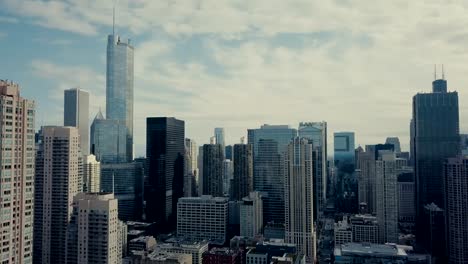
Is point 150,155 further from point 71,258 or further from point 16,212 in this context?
point 16,212

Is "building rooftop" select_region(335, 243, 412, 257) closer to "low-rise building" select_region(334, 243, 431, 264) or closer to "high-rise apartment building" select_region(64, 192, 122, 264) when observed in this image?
"low-rise building" select_region(334, 243, 431, 264)

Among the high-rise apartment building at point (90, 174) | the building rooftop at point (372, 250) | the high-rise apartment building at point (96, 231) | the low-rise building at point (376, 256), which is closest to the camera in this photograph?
the high-rise apartment building at point (96, 231)

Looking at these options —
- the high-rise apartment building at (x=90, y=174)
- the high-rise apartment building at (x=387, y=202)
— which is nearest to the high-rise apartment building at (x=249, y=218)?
the high-rise apartment building at (x=387, y=202)

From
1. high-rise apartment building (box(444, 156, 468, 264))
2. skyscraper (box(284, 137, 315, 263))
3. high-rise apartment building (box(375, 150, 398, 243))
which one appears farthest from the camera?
high-rise apartment building (box(375, 150, 398, 243))

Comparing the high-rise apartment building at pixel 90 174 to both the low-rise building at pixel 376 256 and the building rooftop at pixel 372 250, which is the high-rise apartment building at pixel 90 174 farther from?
the low-rise building at pixel 376 256

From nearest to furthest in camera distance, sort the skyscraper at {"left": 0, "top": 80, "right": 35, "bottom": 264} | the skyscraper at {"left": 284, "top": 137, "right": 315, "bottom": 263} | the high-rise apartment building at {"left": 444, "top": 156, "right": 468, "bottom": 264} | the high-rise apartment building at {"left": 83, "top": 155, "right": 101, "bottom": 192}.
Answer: the skyscraper at {"left": 0, "top": 80, "right": 35, "bottom": 264}
the high-rise apartment building at {"left": 444, "top": 156, "right": 468, "bottom": 264}
the skyscraper at {"left": 284, "top": 137, "right": 315, "bottom": 263}
the high-rise apartment building at {"left": 83, "top": 155, "right": 101, "bottom": 192}

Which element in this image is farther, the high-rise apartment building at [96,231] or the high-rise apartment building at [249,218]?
the high-rise apartment building at [249,218]

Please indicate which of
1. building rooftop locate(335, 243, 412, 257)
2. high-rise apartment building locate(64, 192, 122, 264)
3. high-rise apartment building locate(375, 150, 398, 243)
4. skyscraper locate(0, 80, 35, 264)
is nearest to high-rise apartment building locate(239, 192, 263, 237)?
building rooftop locate(335, 243, 412, 257)
